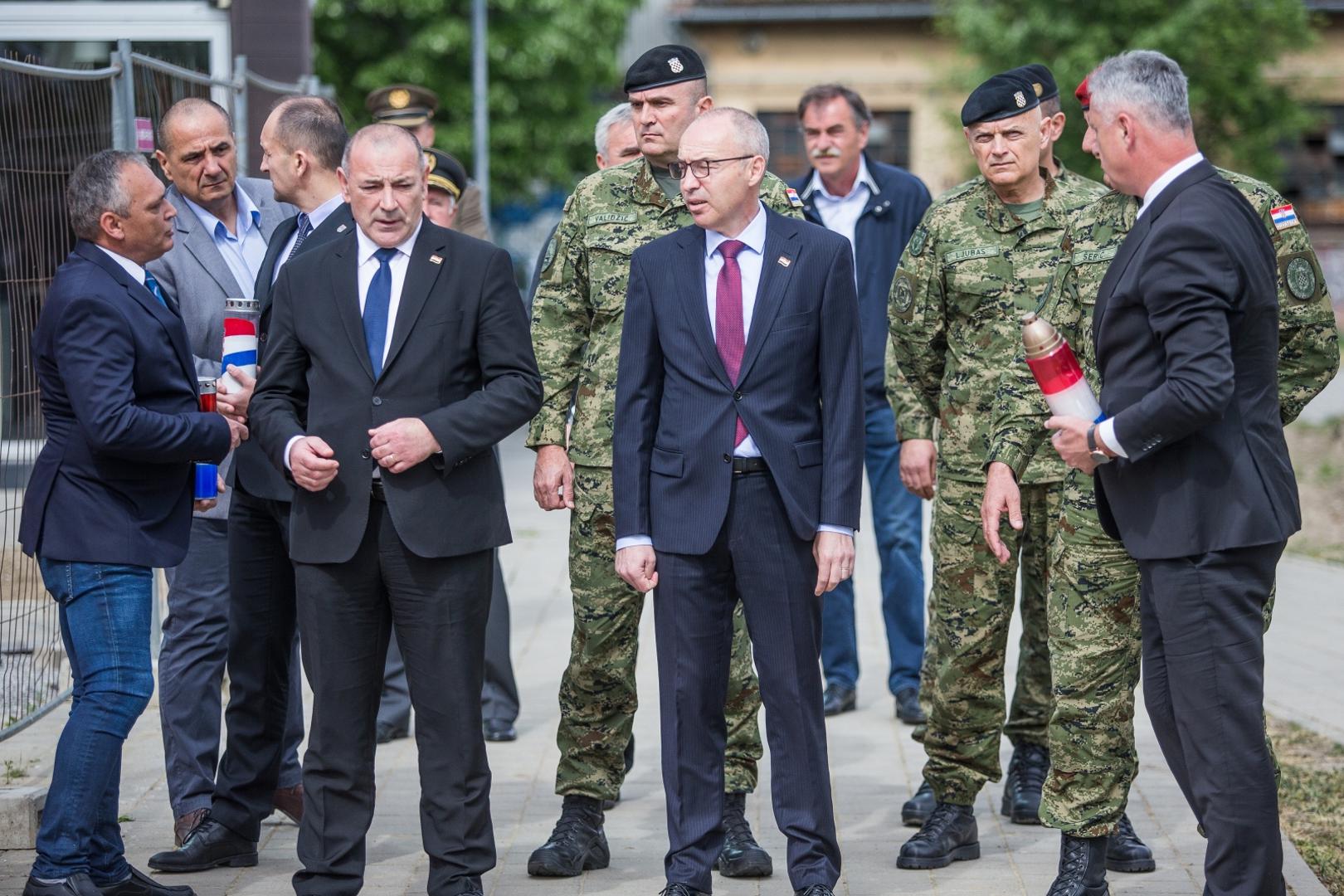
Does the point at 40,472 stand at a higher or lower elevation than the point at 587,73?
lower

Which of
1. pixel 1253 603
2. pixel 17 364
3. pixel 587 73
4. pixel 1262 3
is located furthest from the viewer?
pixel 587 73

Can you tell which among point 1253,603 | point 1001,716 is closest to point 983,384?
point 1001,716

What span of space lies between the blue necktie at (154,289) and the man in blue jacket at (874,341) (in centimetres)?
315

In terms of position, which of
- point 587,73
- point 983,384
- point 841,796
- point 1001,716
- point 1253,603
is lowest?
point 841,796

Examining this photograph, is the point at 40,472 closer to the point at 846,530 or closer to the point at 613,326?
the point at 613,326

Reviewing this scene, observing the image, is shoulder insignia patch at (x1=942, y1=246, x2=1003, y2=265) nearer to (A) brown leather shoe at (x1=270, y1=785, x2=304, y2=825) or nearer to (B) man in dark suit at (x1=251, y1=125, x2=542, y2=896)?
(B) man in dark suit at (x1=251, y1=125, x2=542, y2=896)

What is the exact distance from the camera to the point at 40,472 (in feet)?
15.8

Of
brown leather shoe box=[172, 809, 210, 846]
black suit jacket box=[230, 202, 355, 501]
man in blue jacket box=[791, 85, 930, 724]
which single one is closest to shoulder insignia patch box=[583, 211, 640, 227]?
black suit jacket box=[230, 202, 355, 501]

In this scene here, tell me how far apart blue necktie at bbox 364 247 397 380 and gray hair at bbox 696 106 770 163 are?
0.95 metres

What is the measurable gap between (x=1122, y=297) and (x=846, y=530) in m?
0.98

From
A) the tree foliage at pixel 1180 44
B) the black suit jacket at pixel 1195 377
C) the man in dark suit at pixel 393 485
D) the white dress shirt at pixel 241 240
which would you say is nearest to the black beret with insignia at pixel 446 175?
the white dress shirt at pixel 241 240

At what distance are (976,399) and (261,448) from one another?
87.9 inches

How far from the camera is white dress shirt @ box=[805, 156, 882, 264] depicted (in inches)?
305

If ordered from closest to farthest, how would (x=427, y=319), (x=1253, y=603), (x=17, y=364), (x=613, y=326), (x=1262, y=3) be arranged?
1. (x=1253, y=603)
2. (x=427, y=319)
3. (x=613, y=326)
4. (x=17, y=364)
5. (x=1262, y=3)
